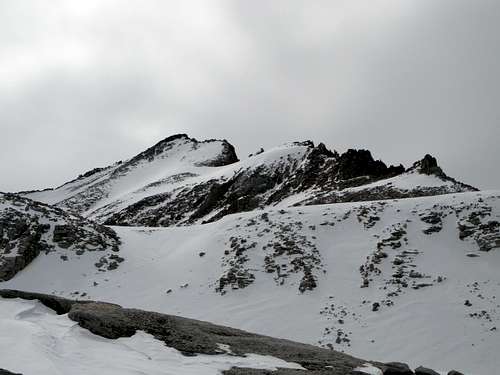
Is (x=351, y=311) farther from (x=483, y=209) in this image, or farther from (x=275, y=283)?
(x=483, y=209)

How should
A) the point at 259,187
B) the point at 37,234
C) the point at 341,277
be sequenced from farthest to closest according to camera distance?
1. the point at 259,187
2. the point at 37,234
3. the point at 341,277

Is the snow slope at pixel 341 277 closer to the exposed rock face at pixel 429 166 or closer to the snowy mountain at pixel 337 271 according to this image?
the snowy mountain at pixel 337 271

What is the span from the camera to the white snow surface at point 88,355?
838 centimetres

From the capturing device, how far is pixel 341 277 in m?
22.8

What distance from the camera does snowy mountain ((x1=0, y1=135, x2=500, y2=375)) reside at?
1817 cm

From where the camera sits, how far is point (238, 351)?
1099cm

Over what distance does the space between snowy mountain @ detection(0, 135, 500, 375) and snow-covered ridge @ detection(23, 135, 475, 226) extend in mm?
435

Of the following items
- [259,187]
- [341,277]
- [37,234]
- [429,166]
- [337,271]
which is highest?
[429,166]

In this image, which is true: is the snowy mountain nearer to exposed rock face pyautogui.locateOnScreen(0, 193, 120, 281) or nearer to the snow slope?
the snow slope

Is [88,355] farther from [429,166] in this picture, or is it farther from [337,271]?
[429,166]

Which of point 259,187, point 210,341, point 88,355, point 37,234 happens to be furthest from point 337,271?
point 259,187

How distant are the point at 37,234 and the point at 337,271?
19247 millimetres

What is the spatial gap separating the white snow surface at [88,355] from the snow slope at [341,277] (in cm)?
920

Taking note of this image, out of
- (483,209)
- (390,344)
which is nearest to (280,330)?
(390,344)
